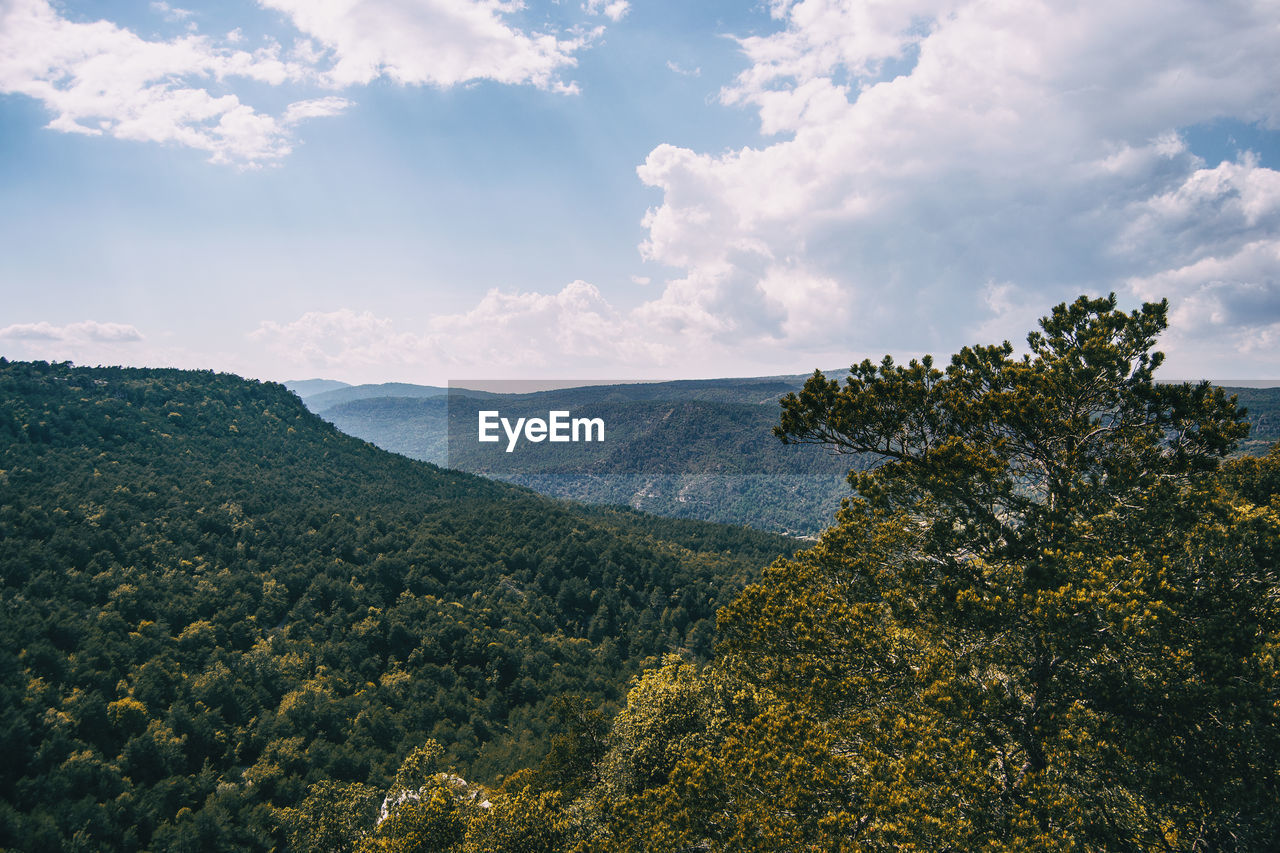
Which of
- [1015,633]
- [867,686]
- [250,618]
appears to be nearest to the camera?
[1015,633]

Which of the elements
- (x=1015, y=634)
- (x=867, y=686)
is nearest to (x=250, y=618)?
(x=867, y=686)

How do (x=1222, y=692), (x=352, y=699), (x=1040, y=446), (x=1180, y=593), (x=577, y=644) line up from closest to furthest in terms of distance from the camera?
1. (x=1222, y=692)
2. (x=1180, y=593)
3. (x=1040, y=446)
4. (x=352, y=699)
5. (x=577, y=644)

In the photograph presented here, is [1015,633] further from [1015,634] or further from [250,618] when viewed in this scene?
[250,618]

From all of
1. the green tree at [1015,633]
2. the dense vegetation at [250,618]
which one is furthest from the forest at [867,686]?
the dense vegetation at [250,618]

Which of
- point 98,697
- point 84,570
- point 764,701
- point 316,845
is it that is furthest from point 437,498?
point 764,701

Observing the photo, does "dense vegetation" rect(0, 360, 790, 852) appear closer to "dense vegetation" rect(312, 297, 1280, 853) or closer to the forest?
the forest

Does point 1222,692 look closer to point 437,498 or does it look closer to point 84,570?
point 84,570

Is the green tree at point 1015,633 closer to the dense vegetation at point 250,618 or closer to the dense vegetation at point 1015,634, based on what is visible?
the dense vegetation at point 1015,634
